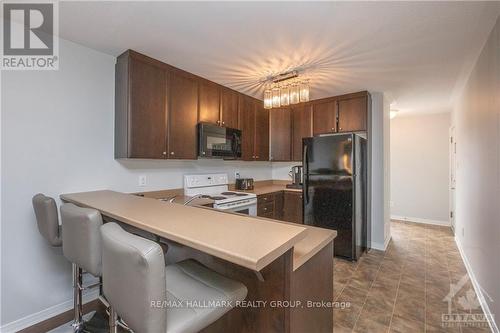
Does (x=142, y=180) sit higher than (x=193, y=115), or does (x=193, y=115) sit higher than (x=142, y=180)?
(x=193, y=115)

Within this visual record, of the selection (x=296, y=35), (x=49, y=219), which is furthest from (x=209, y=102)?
(x=49, y=219)

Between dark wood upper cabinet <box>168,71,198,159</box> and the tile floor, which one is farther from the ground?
dark wood upper cabinet <box>168,71,198,159</box>

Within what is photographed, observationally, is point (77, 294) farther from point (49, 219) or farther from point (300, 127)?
point (300, 127)

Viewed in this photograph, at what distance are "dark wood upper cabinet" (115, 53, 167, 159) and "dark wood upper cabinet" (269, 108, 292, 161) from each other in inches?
81.2

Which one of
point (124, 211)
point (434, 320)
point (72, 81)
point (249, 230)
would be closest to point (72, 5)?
point (72, 81)

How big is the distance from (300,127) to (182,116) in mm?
2034

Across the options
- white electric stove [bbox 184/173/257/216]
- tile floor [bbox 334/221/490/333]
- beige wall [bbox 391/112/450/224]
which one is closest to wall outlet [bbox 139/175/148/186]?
white electric stove [bbox 184/173/257/216]

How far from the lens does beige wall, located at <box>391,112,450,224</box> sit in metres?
4.78

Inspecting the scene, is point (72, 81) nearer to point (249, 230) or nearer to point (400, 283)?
point (249, 230)

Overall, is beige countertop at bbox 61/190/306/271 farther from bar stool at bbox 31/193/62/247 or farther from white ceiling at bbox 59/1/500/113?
white ceiling at bbox 59/1/500/113

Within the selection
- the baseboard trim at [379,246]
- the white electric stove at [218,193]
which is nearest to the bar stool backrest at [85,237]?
the white electric stove at [218,193]

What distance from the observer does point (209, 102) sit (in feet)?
9.47

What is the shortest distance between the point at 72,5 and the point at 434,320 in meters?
3.50

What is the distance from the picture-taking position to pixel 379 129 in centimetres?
339
